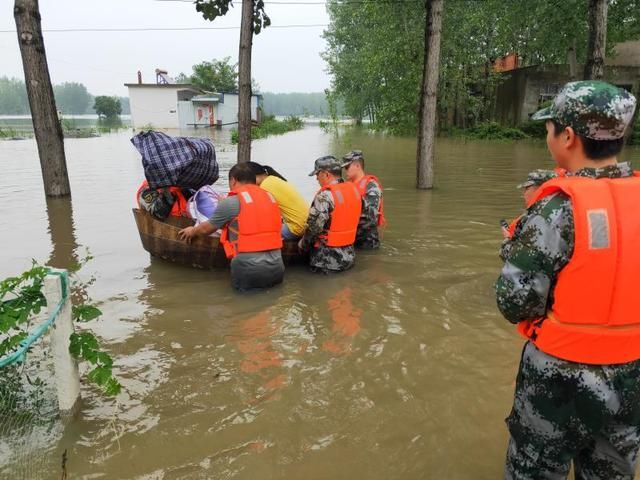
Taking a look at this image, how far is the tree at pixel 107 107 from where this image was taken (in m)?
63.7

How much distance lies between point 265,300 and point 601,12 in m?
8.00

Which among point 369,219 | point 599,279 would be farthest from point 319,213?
point 599,279

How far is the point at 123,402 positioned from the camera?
3352mm

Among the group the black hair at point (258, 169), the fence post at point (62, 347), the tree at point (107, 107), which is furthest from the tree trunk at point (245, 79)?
the tree at point (107, 107)

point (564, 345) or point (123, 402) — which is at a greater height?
point (564, 345)

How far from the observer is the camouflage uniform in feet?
18.7

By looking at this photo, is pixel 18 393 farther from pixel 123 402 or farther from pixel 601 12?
pixel 601 12

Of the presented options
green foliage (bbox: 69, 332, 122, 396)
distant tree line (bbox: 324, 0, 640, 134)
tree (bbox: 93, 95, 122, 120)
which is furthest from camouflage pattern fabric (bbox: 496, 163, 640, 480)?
tree (bbox: 93, 95, 122, 120)

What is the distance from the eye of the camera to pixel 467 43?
26.1 meters

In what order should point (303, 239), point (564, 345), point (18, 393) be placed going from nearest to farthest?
point (564, 345) → point (18, 393) → point (303, 239)

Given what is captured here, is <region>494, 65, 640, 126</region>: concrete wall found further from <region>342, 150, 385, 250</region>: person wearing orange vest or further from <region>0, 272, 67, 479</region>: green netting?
<region>0, 272, 67, 479</region>: green netting

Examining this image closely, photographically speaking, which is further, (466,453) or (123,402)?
(123,402)

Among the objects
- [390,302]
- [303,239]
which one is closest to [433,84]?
[303,239]

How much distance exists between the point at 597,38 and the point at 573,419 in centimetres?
908
